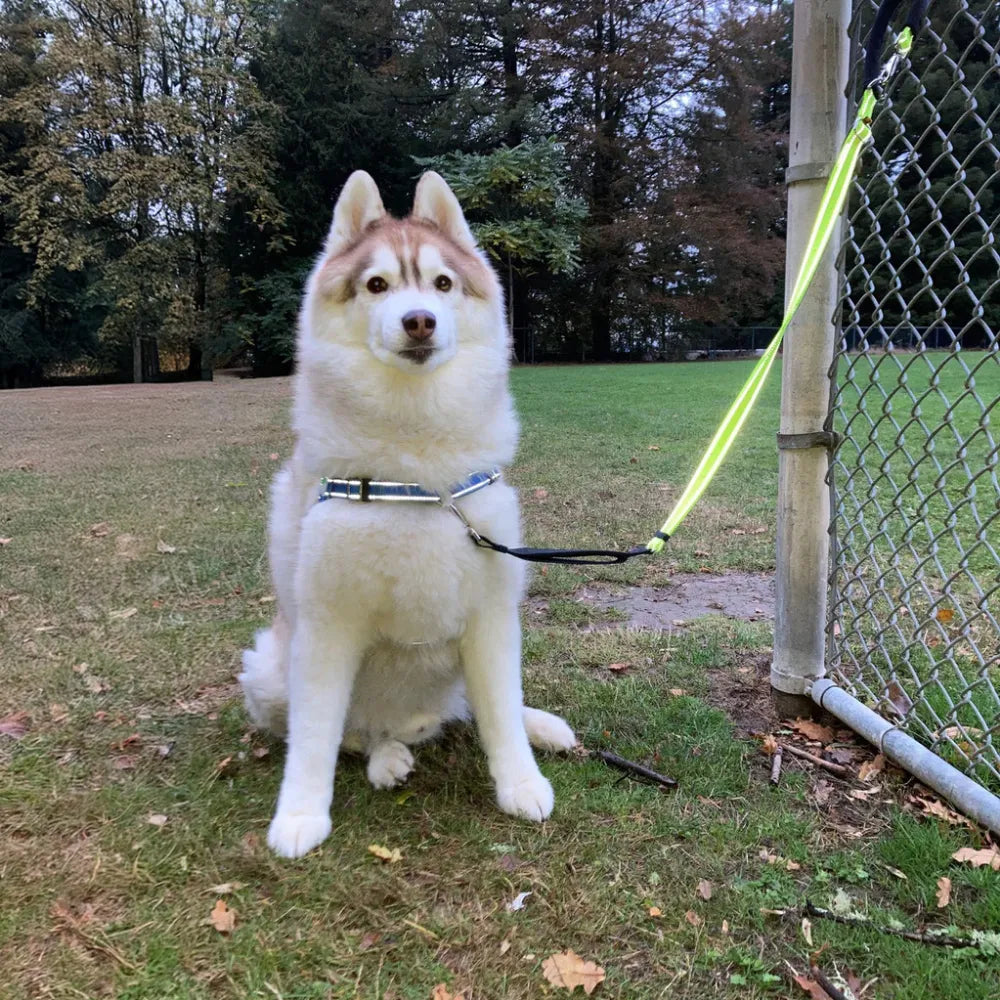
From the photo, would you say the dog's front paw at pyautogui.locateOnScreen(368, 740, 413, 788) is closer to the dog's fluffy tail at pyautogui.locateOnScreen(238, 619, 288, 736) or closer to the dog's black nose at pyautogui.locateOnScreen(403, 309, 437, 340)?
the dog's fluffy tail at pyautogui.locateOnScreen(238, 619, 288, 736)

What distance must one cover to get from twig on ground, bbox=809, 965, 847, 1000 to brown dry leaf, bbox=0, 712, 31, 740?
2.47 m

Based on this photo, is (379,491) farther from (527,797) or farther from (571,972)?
(571,972)

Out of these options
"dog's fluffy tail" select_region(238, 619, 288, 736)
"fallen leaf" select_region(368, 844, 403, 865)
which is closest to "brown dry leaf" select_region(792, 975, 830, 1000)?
"fallen leaf" select_region(368, 844, 403, 865)

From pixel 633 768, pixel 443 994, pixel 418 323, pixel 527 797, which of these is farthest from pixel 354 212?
pixel 443 994

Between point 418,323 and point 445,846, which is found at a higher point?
point 418,323

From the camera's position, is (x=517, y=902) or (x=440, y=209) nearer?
(x=517, y=902)

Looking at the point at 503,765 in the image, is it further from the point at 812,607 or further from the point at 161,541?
the point at 161,541

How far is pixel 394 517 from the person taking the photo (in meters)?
2.01

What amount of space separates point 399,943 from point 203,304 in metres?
25.7

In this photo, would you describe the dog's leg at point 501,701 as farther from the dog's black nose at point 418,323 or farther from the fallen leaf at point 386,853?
the dog's black nose at point 418,323

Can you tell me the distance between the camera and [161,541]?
4.95 m

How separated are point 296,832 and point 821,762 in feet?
4.99

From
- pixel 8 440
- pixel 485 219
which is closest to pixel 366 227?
pixel 8 440

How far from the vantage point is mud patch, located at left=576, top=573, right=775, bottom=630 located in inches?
143
